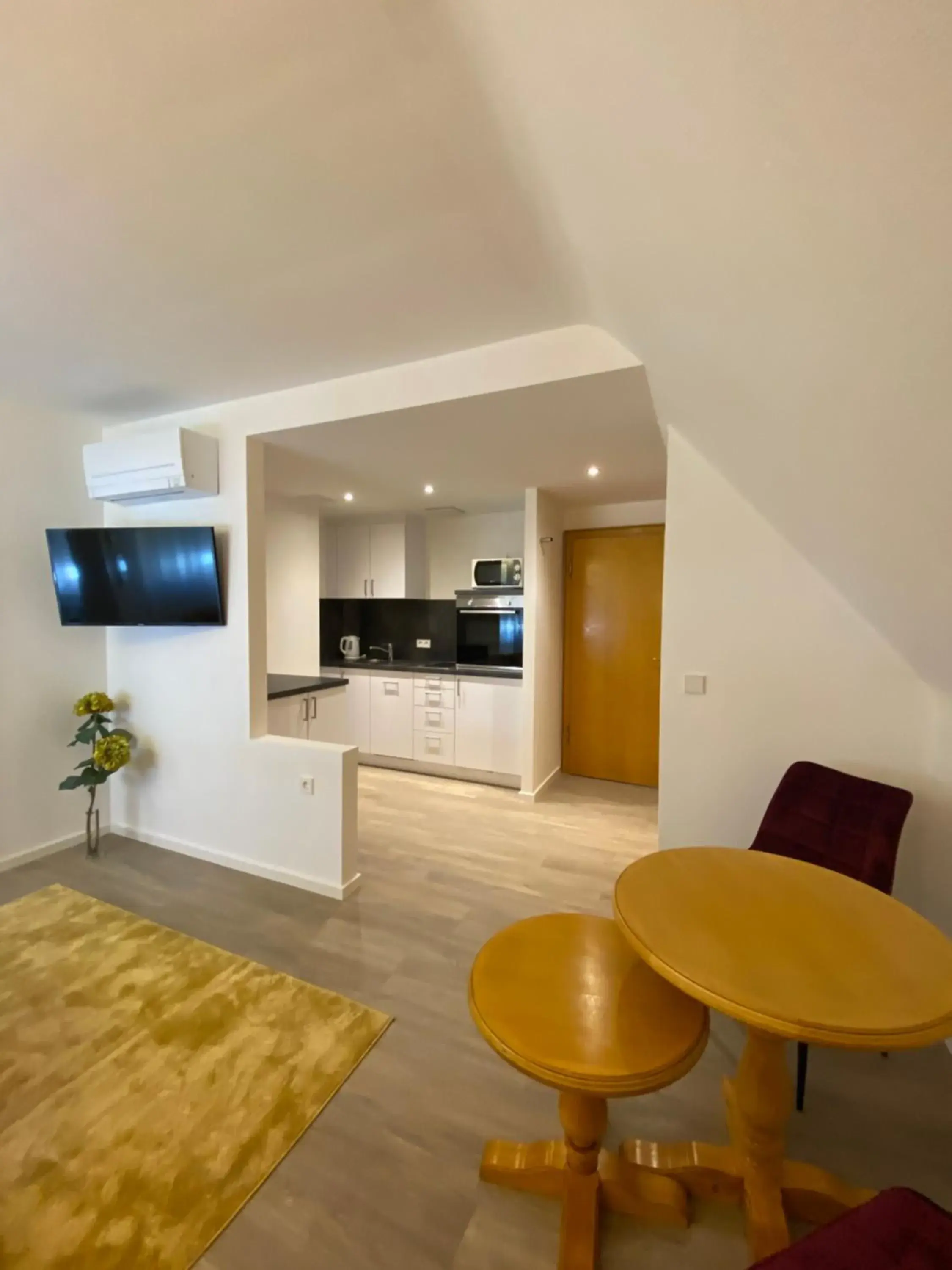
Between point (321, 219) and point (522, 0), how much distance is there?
0.94 m

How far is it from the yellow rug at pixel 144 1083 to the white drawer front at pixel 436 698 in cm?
254

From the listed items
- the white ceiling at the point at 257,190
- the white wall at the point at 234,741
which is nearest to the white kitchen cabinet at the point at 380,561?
the white wall at the point at 234,741

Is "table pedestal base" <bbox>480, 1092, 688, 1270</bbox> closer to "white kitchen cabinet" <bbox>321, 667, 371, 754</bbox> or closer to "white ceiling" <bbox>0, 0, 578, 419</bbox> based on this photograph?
"white ceiling" <bbox>0, 0, 578, 419</bbox>

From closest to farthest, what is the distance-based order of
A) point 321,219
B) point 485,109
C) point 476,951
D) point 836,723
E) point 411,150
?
point 485,109 → point 411,150 → point 321,219 → point 836,723 → point 476,951

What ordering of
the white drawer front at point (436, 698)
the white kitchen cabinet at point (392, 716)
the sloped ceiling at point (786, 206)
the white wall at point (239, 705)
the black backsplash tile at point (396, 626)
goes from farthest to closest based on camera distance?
the black backsplash tile at point (396, 626), the white kitchen cabinet at point (392, 716), the white drawer front at point (436, 698), the white wall at point (239, 705), the sloped ceiling at point (786, 206)

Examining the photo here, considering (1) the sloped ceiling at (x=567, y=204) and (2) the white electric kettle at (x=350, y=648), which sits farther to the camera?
(2) the white electric kettle at (x=350, y=648)

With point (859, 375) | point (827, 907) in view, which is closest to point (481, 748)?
point (827, 907)

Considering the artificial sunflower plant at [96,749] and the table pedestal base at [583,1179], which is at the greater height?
the artificial sunflower plant at [96,749]

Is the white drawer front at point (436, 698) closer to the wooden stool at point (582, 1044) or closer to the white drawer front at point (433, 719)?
the white drawer front at point (433, 719)

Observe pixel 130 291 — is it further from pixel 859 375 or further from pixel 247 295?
pixel 859 375

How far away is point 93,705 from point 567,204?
3315 millimetres

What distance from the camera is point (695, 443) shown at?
211 centimetres

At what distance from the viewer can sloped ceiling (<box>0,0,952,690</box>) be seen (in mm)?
567

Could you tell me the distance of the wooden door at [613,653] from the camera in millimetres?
4402
